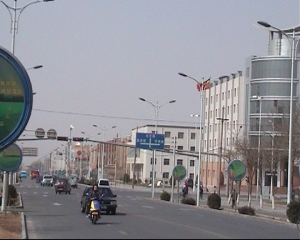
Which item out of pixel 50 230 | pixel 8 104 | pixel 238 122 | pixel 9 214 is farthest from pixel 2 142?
pixel 238 122

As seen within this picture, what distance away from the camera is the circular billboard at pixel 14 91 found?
74.3 feet

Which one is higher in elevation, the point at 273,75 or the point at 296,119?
the point at 273,75

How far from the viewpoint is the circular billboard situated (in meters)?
22.7

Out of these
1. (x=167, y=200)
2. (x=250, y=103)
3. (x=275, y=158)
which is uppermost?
(x=250, y=103)

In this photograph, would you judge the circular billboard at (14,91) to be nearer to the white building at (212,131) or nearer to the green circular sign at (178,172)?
the green circular sign at (178,172)

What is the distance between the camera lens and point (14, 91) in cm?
2280

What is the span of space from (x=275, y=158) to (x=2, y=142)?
4405 centimetres

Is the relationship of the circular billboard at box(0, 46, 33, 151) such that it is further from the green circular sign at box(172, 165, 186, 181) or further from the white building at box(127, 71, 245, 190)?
the white building at box(127, 71, 245, 190)

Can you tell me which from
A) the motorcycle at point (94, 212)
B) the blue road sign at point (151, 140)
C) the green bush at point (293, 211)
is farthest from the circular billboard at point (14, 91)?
the blue road sign at point (151, 140)

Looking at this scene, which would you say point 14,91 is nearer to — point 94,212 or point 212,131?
point 94,212

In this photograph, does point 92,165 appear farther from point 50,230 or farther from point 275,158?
point 50,230

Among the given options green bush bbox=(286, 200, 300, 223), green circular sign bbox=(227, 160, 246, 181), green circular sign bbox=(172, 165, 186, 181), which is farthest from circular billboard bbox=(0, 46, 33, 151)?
green circular sign bbox=(172, 165, 186, 181)

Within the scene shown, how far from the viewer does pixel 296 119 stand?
60156 millimetres

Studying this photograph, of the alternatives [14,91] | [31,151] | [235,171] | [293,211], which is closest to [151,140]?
[235,171]
